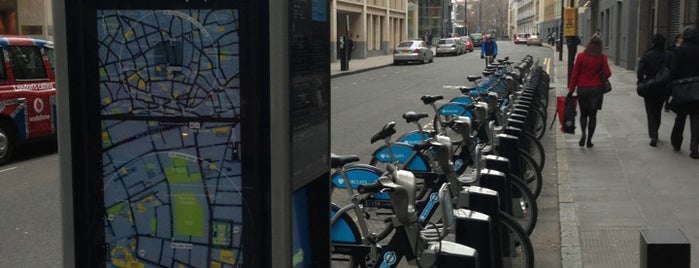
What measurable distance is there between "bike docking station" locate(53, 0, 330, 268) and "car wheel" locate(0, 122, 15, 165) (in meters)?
8.16

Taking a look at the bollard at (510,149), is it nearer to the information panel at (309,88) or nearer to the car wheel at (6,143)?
the information panel at (309,88)

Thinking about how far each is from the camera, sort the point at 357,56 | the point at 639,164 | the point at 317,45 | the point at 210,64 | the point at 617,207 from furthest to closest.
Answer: the point at 357,56, the point at 639,164, the point at 617,207, the point at 317,45, the point at 210,64

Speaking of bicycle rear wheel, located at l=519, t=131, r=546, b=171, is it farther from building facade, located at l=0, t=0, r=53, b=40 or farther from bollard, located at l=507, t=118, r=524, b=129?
building facade, located at l=0, t=0, r=53, b=40

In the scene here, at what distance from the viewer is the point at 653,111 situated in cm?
1091

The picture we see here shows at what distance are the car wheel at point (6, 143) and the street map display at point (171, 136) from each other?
8.22 metres

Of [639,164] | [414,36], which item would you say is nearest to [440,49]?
[414,36]

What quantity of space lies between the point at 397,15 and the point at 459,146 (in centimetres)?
5676

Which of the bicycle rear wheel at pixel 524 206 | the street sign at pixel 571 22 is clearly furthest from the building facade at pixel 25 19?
the bicycle rear wheel at pixel 524 206

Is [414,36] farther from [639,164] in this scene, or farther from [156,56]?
[156,56]

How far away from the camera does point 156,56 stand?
327 centimetres

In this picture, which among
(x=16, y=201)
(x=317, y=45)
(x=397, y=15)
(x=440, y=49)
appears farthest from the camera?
(x=397, y=15)

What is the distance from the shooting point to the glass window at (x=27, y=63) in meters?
11.3

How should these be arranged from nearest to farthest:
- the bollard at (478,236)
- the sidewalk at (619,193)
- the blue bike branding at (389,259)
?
the bollard at (478,236)
the blue bike branding at (389,259)
the sidewalk at (619,193)

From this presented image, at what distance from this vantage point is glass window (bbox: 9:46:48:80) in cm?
1131
